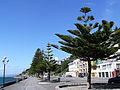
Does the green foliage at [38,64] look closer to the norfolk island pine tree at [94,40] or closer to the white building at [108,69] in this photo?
the norfolk island pine tree at [94,40]

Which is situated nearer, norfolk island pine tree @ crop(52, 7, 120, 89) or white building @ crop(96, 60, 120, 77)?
norfolk island pine tree @ crop(52, 7, 120, 89)

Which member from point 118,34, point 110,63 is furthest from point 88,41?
point 110,63

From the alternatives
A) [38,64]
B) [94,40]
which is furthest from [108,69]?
[94,40]

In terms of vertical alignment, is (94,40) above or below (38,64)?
above

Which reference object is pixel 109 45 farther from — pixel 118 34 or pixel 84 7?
pixel 84 7

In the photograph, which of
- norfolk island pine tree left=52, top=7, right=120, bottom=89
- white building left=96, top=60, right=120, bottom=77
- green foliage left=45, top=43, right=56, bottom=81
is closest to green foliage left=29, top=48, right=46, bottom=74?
green foliage left=45, top=43, right=56, bottom=81

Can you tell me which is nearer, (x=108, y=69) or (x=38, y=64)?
(x=38, y=64)

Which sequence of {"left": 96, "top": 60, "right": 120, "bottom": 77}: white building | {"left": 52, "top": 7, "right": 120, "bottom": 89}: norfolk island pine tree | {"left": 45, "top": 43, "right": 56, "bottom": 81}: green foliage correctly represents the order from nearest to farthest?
1. {"left": 52, "top": 7, "right": 120, "bottom": 89}: norfolk island pine tree
2. {"left": 45, "top": 43, "right": 56, "bottom": 81}: green foliage
3. {"left": 96, "top": 60, "right": 120, "bottom": 77}: white building

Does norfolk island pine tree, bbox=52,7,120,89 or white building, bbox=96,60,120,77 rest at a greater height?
norfolk island pine tree, bbox=52,7,120,89

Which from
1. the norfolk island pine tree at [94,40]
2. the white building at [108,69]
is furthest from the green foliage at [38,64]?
the white building at [108,69]

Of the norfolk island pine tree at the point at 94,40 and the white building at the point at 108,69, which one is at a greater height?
the norfolk island pine tree at the point at 94,40

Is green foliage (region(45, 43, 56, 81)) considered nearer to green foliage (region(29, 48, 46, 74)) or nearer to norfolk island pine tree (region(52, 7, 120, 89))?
green foliage (region(29, 48, 46, 74))

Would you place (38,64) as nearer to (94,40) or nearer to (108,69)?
(108,69)

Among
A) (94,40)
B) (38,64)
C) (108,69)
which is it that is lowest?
(108,69)
